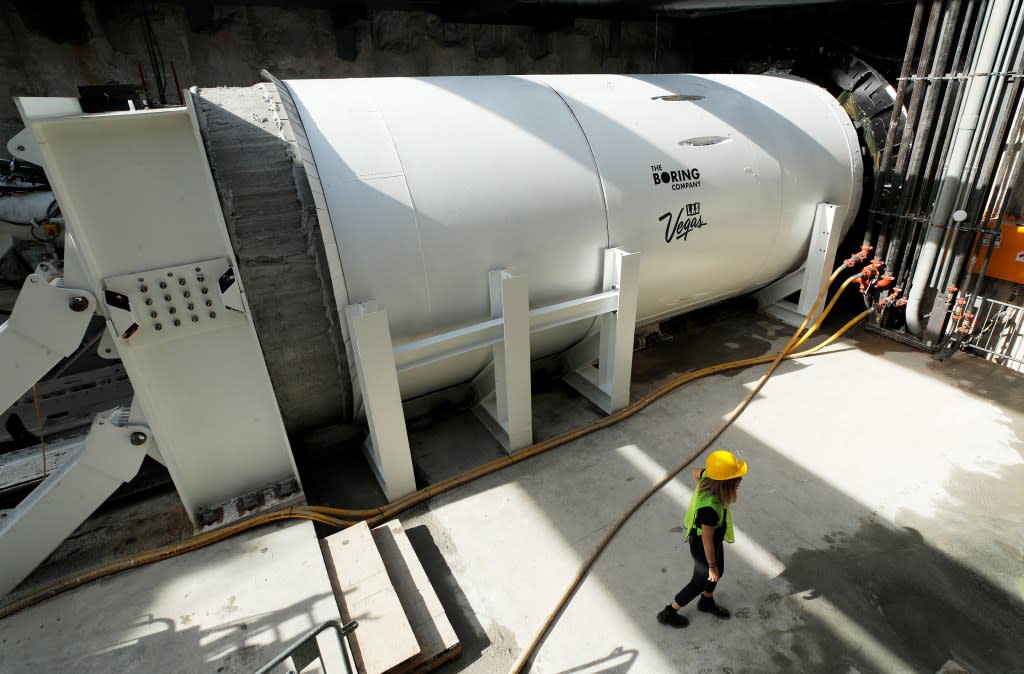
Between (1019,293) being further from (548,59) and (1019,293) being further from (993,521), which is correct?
(548,59)

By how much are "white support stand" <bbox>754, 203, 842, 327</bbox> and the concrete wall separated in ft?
13.7

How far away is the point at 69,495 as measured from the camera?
9.30 ft

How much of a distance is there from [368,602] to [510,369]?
1.58 metres

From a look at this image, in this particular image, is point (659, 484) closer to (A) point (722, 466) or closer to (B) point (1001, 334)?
(A) point (722, 466)

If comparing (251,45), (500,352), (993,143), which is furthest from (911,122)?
(251,45)

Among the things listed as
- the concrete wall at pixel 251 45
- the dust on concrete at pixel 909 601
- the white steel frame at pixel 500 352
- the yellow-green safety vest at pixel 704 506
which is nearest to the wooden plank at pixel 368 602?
the white steel frame at pixel 500 352

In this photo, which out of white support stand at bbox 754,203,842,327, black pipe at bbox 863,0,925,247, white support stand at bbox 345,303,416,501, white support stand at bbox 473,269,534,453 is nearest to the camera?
white support stand at bbox 345,303,416,501

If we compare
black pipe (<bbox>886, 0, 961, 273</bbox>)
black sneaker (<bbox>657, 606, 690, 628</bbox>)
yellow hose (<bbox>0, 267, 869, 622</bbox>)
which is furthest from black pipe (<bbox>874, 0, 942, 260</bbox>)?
black sneaker (<bbox>657, 606, 690, 628</bbox>)

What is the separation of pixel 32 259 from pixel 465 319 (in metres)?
3.81

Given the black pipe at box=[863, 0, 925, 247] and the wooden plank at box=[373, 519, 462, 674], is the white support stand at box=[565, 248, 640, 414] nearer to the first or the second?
the wooden plank at box=[373, 519, 462, 674]

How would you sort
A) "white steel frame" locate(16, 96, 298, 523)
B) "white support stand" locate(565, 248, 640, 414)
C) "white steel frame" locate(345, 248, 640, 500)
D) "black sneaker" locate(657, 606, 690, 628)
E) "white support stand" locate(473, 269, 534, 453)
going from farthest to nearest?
"white support stand" locate(565, 248, 640, 414) → "white support stand" locate(473, 269, 534, 453) → "white steel frame" locate(345, 248, 640, 500) → "black sneaker" locate(657, 606, 690, 628) → "white steel frame" locate(16, 96, 298, 523)

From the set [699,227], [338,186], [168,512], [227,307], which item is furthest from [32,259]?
[699,227]

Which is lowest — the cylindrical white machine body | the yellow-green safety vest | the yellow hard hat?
the yellow-green safety vest

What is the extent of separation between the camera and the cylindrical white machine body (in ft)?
10.0
